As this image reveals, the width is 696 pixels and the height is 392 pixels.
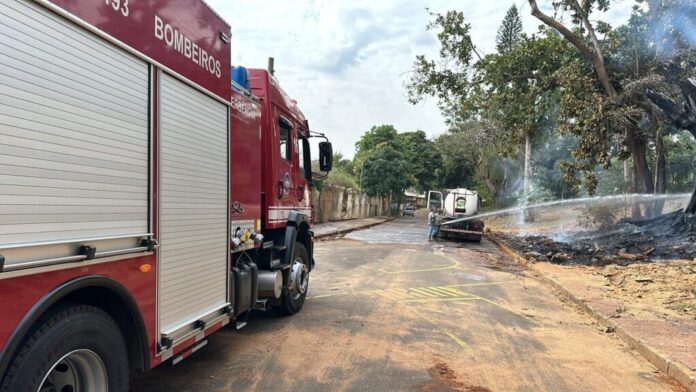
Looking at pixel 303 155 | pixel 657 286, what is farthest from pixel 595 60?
pixel 303 155

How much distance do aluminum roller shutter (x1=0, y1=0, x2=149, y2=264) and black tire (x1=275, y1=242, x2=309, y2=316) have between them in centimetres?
339

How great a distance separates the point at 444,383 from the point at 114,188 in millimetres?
3282

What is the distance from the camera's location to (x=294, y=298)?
655 cm

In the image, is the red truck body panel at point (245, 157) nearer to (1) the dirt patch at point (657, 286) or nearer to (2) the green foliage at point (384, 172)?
(1) the dirt patch at point (657, 286)

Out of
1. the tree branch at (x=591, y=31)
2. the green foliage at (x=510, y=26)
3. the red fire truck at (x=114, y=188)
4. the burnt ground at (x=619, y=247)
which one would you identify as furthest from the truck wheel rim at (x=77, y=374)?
the green foliage at (x=510, y=26)

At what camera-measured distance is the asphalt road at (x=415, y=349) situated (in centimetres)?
435

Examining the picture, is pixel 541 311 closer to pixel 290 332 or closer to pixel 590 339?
pixel 590 339

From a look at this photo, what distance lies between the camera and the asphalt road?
4348mm

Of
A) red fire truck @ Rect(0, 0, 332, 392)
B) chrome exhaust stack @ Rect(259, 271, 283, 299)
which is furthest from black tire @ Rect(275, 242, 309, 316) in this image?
red fire truck @ Rect(0, 0, 332, 392)

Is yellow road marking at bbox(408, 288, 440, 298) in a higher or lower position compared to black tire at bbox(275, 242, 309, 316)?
lower

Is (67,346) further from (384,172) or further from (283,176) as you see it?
(384,172)

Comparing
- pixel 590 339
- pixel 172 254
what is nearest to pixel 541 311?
pixel 590 339

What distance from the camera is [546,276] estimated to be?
11.2 m

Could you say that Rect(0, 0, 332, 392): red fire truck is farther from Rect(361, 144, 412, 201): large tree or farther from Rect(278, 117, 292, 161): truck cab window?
Rect(361, 144, 412, 201): large tree
